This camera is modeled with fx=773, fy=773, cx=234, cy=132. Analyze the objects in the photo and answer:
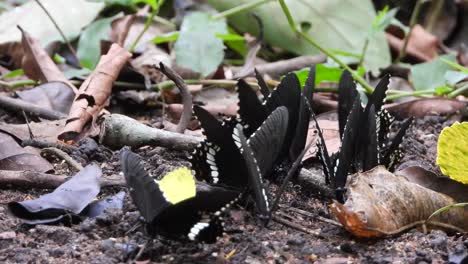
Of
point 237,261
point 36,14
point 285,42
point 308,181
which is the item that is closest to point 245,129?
point 308,181

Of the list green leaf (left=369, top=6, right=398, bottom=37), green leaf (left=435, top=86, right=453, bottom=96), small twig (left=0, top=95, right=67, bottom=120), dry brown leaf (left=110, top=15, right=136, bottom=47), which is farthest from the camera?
dry brown leaf (left=110, top=15, right=136, bottom=47)

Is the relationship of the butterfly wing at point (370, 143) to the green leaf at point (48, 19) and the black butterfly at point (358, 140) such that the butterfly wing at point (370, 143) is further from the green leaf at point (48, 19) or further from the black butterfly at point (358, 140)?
the green leaf at point (48, 19)

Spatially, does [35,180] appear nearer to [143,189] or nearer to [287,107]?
[143,189]

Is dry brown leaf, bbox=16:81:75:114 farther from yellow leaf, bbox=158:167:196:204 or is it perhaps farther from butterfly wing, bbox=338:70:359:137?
yellow leaf, bbox=158:167:196:204

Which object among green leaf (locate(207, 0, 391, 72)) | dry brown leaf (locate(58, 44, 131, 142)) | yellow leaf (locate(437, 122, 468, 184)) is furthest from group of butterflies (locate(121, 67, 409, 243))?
green leaf (locate(207, 0, 391, 72))

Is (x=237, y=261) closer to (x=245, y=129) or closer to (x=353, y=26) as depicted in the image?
(x=245, y=129)

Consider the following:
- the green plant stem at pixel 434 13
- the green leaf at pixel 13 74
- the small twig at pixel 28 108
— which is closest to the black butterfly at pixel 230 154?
the small twig at pixel 28 108
